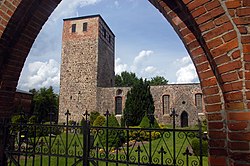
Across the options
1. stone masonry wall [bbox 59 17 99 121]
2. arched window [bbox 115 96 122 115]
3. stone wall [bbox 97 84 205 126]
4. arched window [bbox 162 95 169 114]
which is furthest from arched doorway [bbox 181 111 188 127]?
stone masonry wall [bbox 59 17 99 121]

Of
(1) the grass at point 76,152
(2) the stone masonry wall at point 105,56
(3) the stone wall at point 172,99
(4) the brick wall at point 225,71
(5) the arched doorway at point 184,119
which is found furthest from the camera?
(2) the stone masonry wall at point 105,56

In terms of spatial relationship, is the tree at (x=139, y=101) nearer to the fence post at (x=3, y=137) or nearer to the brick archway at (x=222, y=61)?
the fence post at (x=3, y=137)

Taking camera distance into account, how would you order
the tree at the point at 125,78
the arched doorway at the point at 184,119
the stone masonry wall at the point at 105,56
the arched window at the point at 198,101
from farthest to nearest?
the tree at the point at 125,78, the stone masonry wall at the point at 105,56, the arched doorway at the point at 184,119, the arched window at the point at 198,101

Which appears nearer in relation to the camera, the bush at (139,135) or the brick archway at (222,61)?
the brick archway at (222,61)

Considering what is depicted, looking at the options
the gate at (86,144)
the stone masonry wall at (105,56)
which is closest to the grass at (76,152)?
the gate at (86,144)

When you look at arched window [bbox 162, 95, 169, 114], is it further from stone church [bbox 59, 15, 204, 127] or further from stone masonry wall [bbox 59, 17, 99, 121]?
stone masonry wall [bbox 59, 17, 99, 121]

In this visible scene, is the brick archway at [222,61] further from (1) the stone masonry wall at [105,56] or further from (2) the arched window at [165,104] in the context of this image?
(1) the stone masonry wall at [105,56]

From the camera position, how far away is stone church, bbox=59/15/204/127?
26.3 m

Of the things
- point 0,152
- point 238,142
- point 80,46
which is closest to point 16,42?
point 0,152

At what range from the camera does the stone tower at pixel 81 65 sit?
27344 mm

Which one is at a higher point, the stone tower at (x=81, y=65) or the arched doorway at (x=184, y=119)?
the stone tower at (x=81, y=65)

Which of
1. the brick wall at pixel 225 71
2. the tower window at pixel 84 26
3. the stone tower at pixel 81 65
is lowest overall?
→ the brick wall at pixel 225 71

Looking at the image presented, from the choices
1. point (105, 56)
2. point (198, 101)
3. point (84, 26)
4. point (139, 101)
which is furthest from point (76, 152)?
point (105, 56)

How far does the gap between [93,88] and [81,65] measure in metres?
3.54
